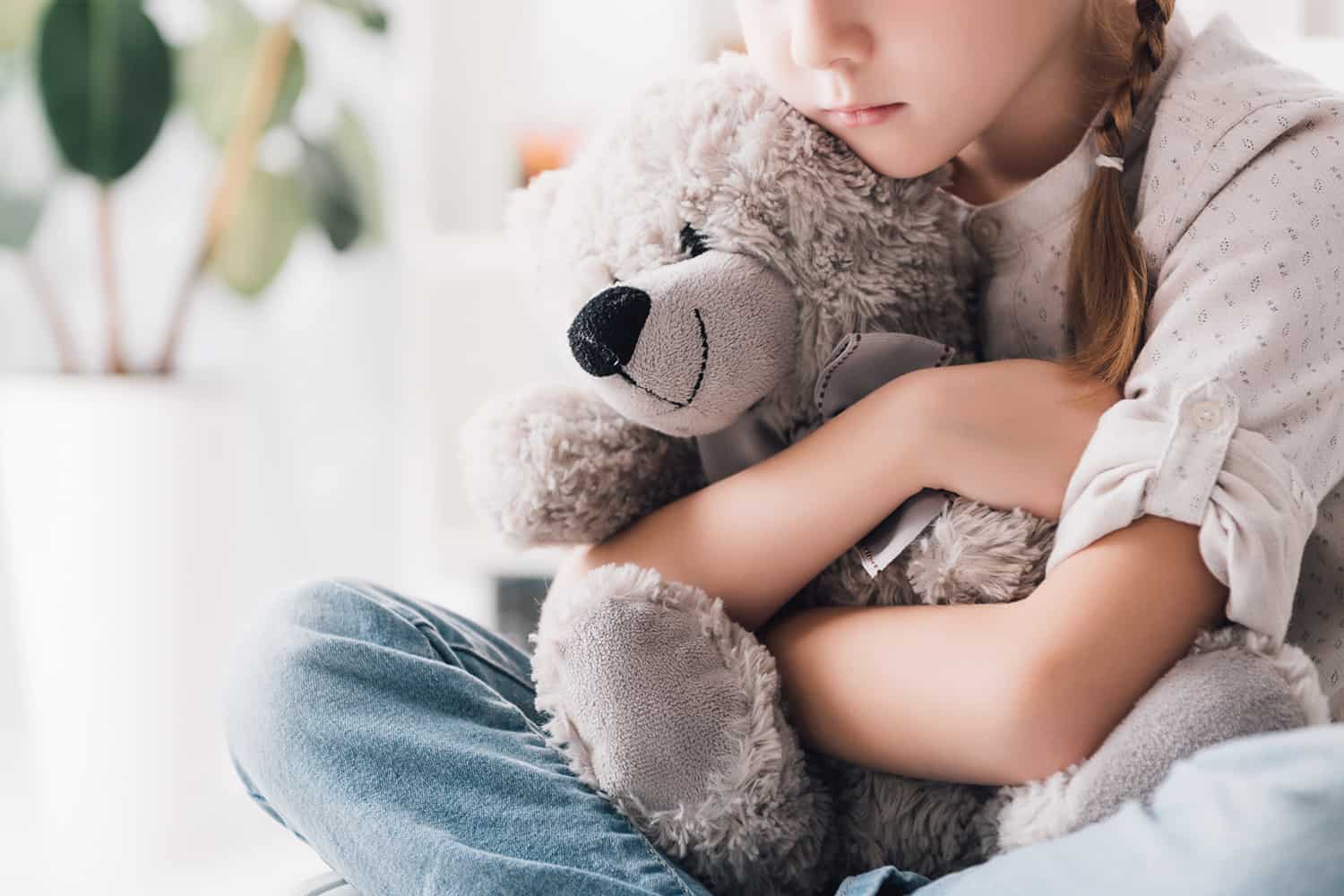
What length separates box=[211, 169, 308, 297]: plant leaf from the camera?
5.29 feet

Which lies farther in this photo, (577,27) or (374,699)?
(577,27)

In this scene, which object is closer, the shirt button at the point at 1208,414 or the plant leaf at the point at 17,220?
the shirt button at the point at 1208,414

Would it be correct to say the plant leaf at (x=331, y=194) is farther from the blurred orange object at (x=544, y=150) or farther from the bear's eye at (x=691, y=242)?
the bear's eye at (x=691, y=242)

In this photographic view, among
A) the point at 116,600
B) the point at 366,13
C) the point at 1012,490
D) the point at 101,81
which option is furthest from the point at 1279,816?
the point at 366,13

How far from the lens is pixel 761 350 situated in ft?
2.07

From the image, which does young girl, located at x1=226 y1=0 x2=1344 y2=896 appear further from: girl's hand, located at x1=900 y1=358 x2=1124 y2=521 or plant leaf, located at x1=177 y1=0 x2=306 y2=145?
plant leaf, located at x1=177 y1=0 x2=306 y2=145

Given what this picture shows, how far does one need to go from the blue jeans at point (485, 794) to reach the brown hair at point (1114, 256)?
9.6 inches

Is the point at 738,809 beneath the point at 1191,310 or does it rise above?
beneath

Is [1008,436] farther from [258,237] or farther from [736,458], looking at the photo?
[258,237]

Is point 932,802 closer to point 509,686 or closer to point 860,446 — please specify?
point 860,446

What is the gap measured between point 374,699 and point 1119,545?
0.38 m

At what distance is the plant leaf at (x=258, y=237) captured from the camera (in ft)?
5.29

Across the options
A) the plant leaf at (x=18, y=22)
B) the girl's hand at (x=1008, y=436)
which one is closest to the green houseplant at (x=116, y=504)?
the plant leaf at (x=18, y=22)

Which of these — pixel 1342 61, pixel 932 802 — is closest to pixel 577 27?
pixel 1342 61
